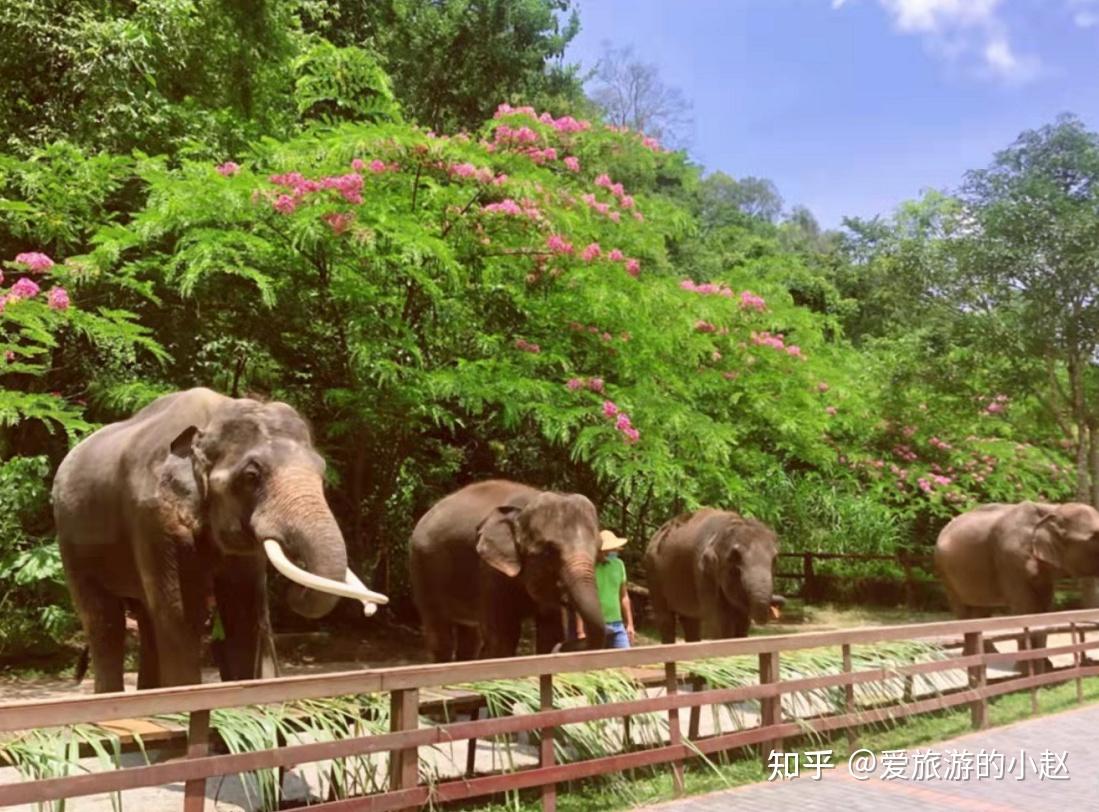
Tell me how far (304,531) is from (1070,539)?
10.8 meters

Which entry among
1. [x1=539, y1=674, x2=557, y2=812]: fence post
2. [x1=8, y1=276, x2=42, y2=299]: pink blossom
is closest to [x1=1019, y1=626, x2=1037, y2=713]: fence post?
[x1=539, y1=674, x2=557, y2=812]: fence post

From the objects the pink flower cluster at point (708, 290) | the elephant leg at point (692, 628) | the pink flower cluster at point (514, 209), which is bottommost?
the elephant leg at point (692, 628)

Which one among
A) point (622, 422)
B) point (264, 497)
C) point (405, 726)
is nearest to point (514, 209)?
point (622, 422)

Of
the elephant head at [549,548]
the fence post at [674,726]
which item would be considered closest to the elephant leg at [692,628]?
the elephant head at [549,548]

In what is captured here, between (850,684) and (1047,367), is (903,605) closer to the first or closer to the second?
(1047,367)

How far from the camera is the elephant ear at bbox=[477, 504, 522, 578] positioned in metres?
7.84

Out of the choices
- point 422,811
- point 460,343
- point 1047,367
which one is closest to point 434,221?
point 460,343

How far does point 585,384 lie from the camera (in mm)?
11617

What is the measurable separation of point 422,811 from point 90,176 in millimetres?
9113

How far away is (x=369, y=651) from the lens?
12805 millimetres

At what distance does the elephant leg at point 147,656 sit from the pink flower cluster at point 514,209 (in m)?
6.17

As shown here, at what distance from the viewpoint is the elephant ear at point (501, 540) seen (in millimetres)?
7844

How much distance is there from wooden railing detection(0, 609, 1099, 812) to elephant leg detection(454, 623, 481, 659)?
11.8ft

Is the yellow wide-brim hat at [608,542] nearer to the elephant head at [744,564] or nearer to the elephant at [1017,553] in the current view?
the elephant head at [744,564]
